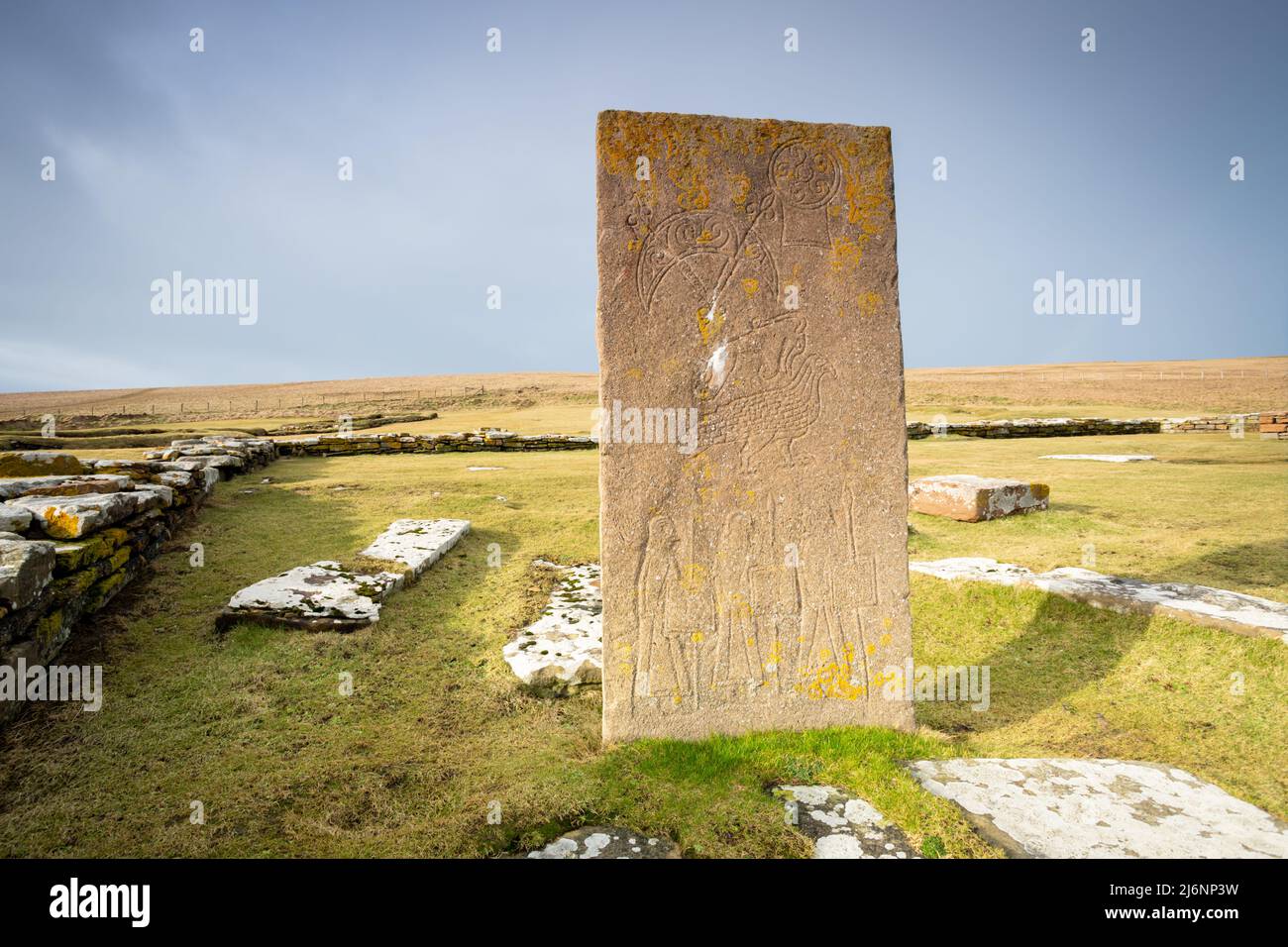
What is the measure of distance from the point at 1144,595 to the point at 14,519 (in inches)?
313

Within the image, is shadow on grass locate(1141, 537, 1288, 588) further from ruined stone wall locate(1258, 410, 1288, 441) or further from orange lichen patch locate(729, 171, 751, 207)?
ruined stone wall locate(1258, 410, 1288, 441)

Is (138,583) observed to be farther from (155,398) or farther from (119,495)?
(155,398)

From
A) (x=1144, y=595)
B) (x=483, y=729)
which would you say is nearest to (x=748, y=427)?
(x=483, y=729)

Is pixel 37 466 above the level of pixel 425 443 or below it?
below

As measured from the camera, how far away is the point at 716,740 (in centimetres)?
332

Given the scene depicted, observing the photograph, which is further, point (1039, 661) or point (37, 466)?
point (37, 466)

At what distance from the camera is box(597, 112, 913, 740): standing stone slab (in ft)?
10.9

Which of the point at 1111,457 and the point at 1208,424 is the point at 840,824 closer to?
the point at 1111,457

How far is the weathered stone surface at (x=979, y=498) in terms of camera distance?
25.7 feet

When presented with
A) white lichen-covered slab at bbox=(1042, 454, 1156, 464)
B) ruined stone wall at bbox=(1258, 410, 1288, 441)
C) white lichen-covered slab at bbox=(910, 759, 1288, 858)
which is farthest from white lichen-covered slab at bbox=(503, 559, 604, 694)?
ruined stone wall at bbox=(1258, 410, 1288, 441)

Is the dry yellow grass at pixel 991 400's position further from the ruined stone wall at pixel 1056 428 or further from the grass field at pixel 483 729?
the grass field at pixel 483 729

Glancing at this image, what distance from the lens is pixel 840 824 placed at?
2.63 meters

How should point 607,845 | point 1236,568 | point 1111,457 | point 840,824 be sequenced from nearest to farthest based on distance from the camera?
point 607,845, point 840,824, point 1236,568, point 1111,457

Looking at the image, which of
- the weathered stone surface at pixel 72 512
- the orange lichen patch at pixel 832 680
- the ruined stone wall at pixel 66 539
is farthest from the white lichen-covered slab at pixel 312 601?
the orange lichen patch at pixel 832 680
